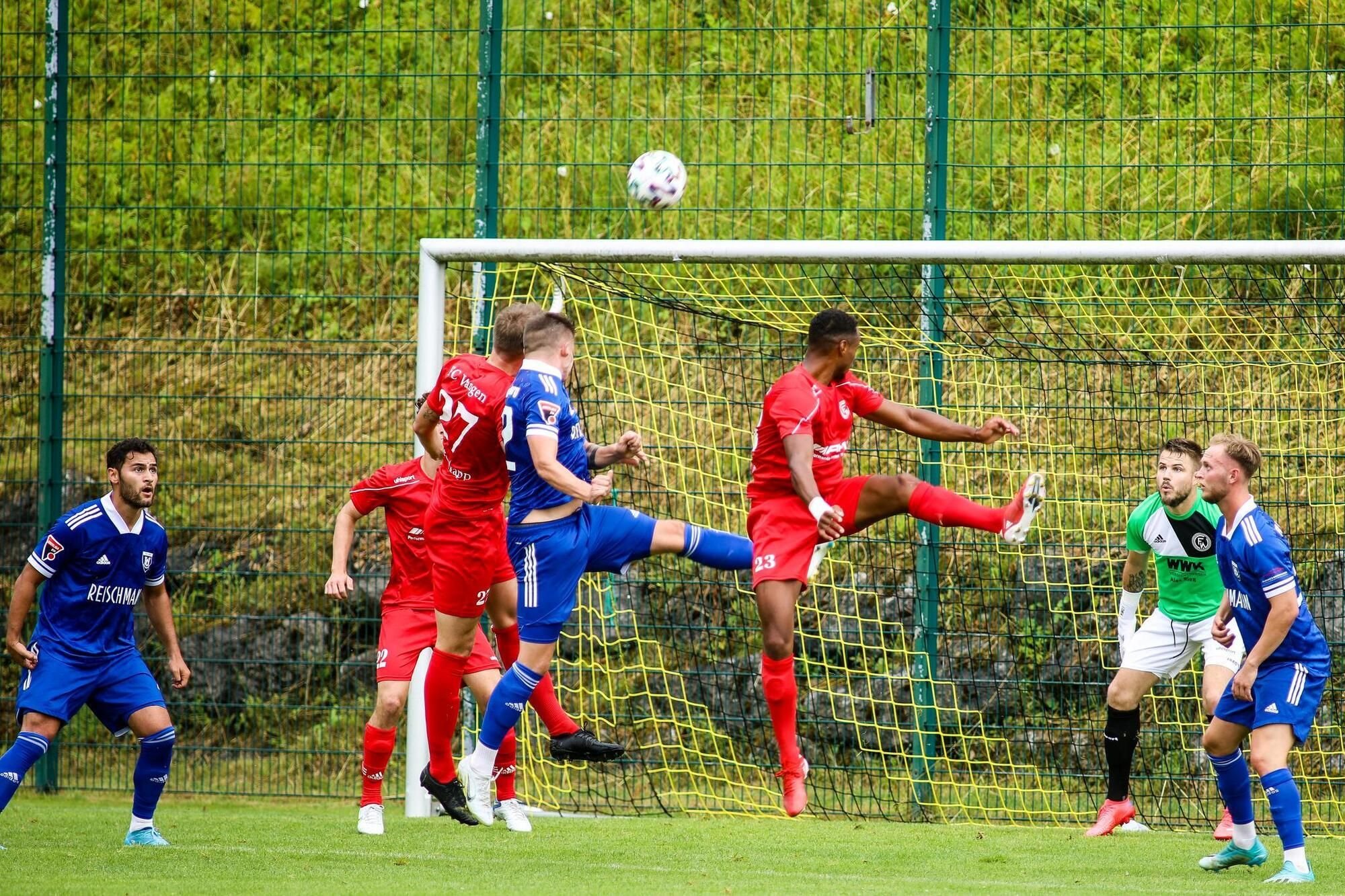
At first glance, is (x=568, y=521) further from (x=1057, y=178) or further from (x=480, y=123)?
(x=1057, y=178)

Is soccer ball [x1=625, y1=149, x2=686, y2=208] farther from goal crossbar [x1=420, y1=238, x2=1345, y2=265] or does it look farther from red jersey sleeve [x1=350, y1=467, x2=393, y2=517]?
red jersey sleeve [x1=350, y1=467, x2=393, y2=517]

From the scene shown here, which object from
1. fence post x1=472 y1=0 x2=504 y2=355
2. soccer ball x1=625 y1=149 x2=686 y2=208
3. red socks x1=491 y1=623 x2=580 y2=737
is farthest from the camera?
fence post x1=472 y1=0 x2=504 y2=355

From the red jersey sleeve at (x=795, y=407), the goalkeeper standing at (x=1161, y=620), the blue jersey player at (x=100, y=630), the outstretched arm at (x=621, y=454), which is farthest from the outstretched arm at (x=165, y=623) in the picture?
the goalkeeper standing at (x=1161, y=620)

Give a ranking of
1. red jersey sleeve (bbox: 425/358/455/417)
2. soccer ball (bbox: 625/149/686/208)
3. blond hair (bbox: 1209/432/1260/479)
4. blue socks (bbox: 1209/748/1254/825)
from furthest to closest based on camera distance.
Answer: soccer ball (bbox: 625/149/686/208)
red jersey sleeve (bbox: 425/358/455/417)
blue socks (bbox: 1209/748/1254/825)
blond hair (bbox: 1209/432/1260/479)

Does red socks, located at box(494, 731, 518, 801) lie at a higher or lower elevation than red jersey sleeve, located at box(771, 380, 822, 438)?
lower

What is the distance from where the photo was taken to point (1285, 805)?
19.2 ft

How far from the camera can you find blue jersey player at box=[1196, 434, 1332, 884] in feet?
19.1

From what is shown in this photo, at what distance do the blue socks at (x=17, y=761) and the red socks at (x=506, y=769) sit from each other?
211 centimetres

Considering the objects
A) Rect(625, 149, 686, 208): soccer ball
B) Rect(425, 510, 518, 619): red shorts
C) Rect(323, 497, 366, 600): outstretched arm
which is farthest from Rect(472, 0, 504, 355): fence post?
Rect(425, 510, 518, 619): red shorts

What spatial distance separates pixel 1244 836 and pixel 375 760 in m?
3.97

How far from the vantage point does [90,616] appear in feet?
22.0

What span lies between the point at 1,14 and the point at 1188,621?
8976mm

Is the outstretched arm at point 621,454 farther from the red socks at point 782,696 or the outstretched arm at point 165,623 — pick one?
the outstretched arm at point 165,623

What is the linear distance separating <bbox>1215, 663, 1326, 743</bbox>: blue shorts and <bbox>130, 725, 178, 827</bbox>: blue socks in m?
4.55
